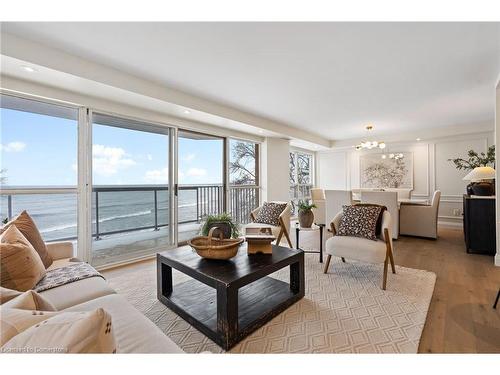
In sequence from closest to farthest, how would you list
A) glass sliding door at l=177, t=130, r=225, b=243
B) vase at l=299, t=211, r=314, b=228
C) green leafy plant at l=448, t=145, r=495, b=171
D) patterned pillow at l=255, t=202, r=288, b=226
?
vase at l=299, t=211, r=314, b=228 < patterned pillow at l=255, t=202, r=288, b=226 < glass sliding door at l=177, t=130, r=225, b=243 < green leafy plant at l=448, t=145, r=495, b=171

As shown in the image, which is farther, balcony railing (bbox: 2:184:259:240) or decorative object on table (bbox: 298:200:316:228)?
decorative object on table (bbox: 298:200:316:228)

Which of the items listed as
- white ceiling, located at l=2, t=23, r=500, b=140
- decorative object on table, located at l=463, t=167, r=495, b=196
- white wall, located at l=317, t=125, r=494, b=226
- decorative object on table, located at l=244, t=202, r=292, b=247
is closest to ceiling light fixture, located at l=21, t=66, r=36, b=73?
white ceiling, located at l=2, t=23, r=500, b=140

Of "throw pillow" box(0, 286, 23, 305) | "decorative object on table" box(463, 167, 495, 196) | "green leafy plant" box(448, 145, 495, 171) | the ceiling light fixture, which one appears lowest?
"throw pillow" box(0, 286, 23, 305)

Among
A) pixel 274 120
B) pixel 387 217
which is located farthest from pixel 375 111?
pixel 387 217

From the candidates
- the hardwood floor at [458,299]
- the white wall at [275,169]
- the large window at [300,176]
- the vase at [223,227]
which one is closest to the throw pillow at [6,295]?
the vase at [223,227]

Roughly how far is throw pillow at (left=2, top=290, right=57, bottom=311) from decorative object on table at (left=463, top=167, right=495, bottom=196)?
195 inches

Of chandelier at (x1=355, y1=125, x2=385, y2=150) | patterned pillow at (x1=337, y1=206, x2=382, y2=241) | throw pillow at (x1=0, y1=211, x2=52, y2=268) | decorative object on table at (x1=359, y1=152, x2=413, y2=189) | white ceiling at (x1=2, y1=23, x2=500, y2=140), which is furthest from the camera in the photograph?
decorative object on table at (x1=359, y1=152, x2=413, y2=189)

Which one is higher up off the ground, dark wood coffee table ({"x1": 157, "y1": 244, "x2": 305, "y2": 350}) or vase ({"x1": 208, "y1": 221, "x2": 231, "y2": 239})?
vase ({"x1": 208, "y1": 221, "x2": 231, "y2": 239})

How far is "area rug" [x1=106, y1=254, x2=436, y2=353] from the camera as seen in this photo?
1.63m

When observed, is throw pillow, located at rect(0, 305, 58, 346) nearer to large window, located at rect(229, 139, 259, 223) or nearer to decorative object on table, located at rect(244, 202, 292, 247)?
decorative object on table, located at rect(244, 202, 292, 247)

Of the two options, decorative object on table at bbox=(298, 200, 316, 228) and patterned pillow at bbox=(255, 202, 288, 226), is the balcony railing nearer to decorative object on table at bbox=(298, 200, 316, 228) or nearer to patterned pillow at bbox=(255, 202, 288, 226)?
patterned pillow at bbox=(255, 202, 288, 226)
